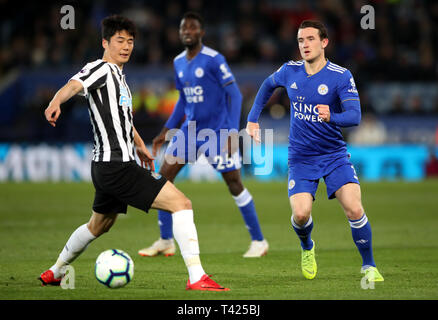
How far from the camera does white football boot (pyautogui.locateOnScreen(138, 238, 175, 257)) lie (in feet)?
28.4

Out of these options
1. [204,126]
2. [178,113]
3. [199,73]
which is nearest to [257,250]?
[204,126]

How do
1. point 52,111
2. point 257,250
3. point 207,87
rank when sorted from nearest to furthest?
point 52,111 → point 257,250 → point 207,87

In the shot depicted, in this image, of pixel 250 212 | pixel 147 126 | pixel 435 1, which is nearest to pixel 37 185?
pixel 147 126

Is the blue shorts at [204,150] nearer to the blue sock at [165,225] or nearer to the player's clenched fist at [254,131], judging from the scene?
the blue sock at [165,225]

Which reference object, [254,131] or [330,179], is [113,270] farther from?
[330,179]

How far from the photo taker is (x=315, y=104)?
685 cm

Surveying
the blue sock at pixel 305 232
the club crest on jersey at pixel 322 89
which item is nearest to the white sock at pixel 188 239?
the blue sock at pixel 305 232

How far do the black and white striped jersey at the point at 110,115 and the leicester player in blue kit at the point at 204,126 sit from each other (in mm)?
2695

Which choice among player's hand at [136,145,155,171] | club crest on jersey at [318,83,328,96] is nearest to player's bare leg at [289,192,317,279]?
club crest on jersey at [318,83,328,96]

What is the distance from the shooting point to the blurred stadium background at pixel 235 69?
19922 millimetres

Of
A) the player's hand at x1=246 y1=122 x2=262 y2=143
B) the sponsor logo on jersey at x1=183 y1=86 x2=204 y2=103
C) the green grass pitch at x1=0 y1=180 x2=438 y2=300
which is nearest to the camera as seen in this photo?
the green grass pitch at x1=0 y1=180 x2=438 y2=300

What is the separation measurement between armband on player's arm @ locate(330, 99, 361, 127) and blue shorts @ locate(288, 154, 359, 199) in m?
0.52

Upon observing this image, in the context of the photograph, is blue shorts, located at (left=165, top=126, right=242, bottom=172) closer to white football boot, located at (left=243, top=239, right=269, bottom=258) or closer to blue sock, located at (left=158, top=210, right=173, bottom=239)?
blue sock, located at (left=158, top=210, right=173, bottom=239)

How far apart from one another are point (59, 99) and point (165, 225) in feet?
11.9
